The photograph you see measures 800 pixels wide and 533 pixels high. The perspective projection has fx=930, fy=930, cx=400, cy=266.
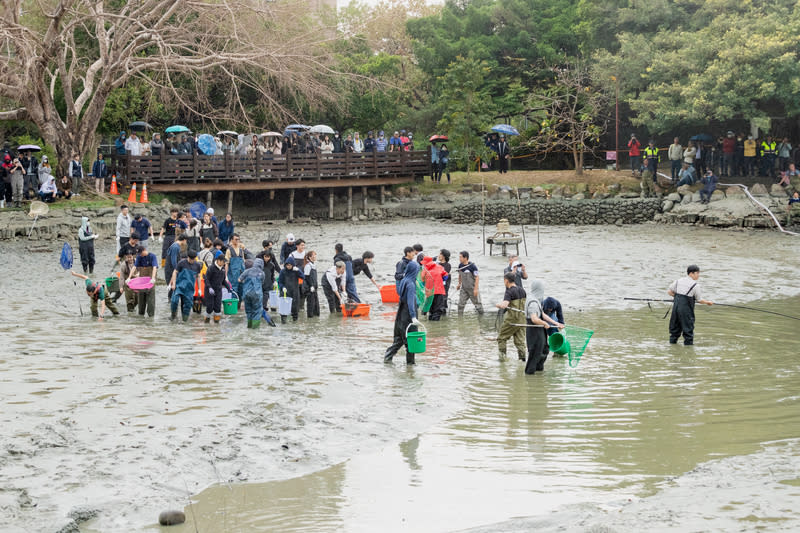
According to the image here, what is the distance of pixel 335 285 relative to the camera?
57.7 feet

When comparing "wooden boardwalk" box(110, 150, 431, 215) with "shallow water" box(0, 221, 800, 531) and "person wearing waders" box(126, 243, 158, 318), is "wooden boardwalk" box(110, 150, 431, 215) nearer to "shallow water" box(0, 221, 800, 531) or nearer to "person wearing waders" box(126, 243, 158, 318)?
"shallow water" box(0, 221, 800, 531)

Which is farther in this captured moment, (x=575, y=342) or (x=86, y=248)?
(x=86, y=248)

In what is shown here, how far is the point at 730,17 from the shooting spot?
117ft

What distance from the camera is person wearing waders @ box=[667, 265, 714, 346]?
14312 mm

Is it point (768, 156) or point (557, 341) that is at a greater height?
point (768, 156)

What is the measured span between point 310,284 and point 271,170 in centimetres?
1810

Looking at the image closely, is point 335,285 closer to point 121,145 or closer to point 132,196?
point 132,196

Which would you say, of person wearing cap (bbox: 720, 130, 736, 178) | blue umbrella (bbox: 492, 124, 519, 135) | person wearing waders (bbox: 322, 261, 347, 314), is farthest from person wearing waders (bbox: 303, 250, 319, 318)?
person wearing cap (bbox: 720, 130, 736, 178)

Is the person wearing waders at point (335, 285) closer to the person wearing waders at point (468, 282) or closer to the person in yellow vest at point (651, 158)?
the person wearing waders at point (468, 282)

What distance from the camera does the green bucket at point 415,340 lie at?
514 inches

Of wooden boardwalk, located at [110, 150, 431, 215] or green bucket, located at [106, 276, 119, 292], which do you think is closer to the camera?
green bucket, located at [106, 276, 119, 292]

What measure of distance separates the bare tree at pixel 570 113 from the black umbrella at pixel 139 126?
15.6 metres

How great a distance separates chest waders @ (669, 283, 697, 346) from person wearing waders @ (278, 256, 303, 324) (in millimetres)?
6620

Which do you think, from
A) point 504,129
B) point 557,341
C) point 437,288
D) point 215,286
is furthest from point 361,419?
point 504,129
